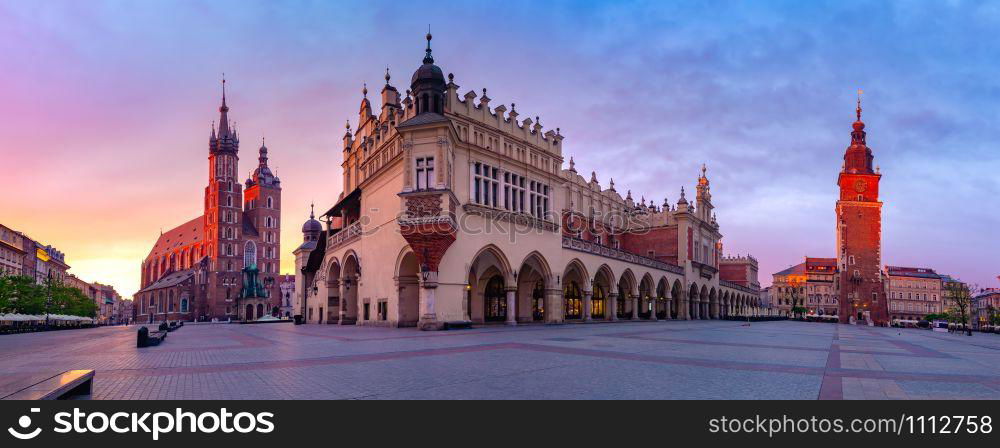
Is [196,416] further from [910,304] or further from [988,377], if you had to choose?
[910,304]

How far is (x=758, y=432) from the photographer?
6492 millimetres

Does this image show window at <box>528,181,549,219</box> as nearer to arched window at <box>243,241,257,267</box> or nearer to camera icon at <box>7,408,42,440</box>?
camera icon at <box>7,408,42,440</box>

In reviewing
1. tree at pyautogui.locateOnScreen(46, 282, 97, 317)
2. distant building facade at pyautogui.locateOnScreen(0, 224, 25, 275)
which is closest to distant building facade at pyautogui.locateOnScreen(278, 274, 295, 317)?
tree at pyautogui.locateOnScreen(46, 282, 97, 317)

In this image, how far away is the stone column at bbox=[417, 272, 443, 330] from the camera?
103ft

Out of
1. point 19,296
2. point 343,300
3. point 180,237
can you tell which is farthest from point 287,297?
point 343,300

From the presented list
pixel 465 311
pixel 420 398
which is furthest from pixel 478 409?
pixel 465 311

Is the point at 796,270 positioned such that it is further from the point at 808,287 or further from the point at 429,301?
the point at 429,301

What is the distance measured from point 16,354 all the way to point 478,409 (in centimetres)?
1748

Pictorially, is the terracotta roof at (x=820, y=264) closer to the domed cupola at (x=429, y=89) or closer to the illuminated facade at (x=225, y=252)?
the illuminated facade at (x=225, y=252)

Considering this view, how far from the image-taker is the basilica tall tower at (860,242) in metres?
82.9

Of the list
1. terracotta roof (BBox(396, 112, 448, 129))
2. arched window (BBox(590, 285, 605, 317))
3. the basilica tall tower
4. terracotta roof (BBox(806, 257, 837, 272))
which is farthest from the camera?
terracotta roof (BBox(806, 257, 837, 272))

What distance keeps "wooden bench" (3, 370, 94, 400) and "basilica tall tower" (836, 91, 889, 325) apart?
9222 cm

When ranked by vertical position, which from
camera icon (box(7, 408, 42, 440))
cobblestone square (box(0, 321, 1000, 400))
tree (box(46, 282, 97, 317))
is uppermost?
camera icon (box(7, 408, 42, 440))

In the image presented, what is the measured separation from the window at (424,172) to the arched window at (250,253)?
105286mm
